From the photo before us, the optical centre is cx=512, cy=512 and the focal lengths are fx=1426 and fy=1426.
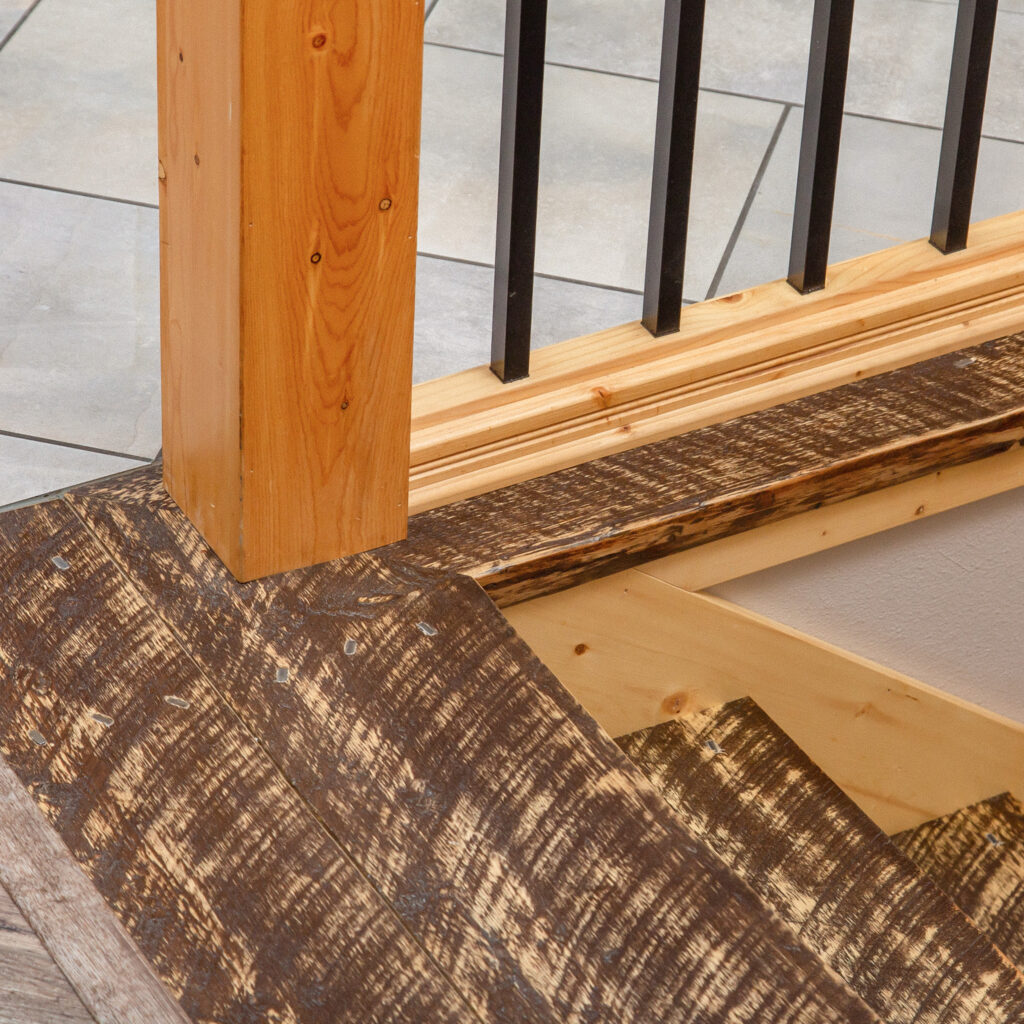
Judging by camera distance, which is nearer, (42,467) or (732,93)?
(42,467)

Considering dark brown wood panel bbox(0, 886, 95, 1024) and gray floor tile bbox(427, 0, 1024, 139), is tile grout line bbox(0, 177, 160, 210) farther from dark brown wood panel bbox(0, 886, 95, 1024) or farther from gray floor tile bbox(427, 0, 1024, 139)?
dark brown wood panel bbox(0, 886, 95, 1024)

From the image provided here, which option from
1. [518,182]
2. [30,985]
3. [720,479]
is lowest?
[30,985]

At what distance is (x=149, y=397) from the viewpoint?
1.55 m

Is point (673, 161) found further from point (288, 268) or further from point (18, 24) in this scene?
point (18, 24)

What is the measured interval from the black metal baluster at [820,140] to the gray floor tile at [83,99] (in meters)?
0.96

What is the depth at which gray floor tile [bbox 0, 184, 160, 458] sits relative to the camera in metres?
1.51

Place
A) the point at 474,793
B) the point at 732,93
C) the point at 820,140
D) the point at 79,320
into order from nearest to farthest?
the point at 474,793
the point at 820,140
the point at 79,320
the point at 732,93

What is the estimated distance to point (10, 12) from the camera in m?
2.14

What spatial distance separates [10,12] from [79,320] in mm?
783

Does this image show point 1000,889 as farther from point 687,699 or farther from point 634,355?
point 634,355

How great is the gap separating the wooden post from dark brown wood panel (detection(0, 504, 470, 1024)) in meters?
0.10

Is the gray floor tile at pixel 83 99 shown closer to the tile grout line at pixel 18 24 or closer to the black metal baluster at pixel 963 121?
the tile grout line at pixel 18 24

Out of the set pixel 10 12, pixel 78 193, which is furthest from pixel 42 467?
pixel 10 12

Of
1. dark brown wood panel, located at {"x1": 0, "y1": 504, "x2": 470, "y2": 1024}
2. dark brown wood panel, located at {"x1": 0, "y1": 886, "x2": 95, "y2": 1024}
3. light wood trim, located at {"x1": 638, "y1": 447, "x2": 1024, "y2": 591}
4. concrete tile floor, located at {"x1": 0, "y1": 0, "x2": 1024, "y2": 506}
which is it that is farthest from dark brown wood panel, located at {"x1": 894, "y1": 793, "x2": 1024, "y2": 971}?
dark brown wood panel, located at {"x1": 0, "y1": 886, "x2": 95, "y2": 1024}
